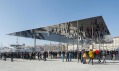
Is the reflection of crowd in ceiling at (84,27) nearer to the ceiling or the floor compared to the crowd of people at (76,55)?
nearer to the ceiling

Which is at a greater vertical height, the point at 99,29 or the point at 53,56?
the point at 99,29

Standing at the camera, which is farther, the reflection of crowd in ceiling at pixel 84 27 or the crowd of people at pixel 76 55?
the reflection of crowd in ceiling at pixel 84 27

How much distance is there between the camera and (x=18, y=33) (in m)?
41.6

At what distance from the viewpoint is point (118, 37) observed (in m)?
181

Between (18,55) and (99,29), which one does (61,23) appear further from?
(18,55)

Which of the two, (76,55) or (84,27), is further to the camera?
(76,55)

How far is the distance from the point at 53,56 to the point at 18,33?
274 inches

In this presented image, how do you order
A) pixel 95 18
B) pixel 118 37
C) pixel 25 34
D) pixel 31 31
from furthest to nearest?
1. pixel 118 37
2. pixel 25 34
3. pixel 31 31
4. pixel 95 18

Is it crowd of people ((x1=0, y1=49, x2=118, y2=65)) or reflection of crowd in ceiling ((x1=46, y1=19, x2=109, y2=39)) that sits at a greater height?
reflection of crowd in ceiling ((x1=46, y1=19, x2=109, y2=39))

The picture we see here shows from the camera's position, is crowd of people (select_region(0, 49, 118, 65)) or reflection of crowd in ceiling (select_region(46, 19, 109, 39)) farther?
reflection of crowd in ceiling (select_region(46, 19, 109, 39))

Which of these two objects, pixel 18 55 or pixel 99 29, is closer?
pixel 99 29

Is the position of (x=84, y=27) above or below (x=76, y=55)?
above

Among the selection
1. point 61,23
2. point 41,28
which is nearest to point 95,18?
point 61,23

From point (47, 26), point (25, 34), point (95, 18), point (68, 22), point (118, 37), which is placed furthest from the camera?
point (118, 37)
